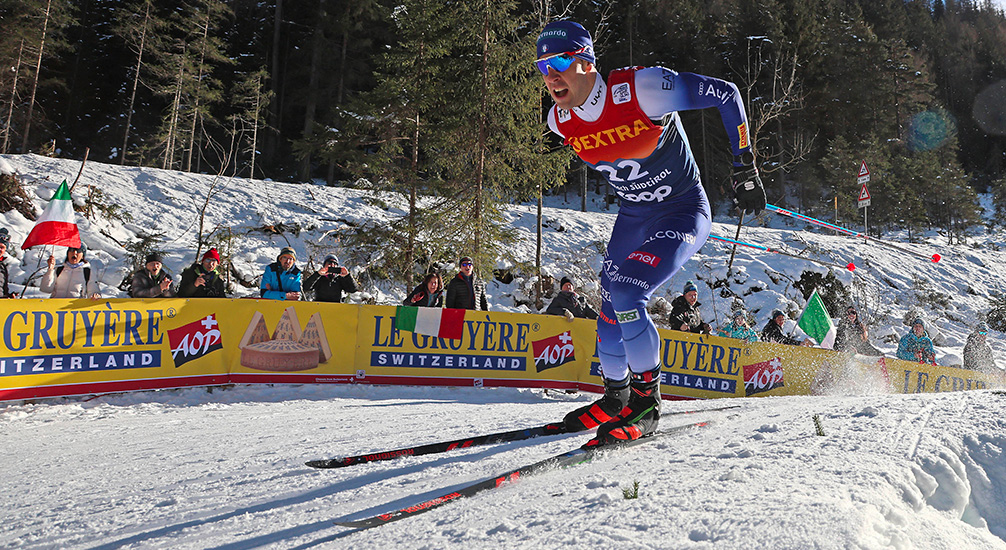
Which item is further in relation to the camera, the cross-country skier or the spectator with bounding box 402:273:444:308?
the spectator with bounding box 402:273:444:308

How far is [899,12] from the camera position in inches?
1693

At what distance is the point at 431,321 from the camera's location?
7945mm

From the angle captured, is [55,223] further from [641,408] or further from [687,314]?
[687,314]

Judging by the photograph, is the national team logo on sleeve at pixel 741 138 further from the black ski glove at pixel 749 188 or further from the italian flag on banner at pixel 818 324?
the italian flag on banner at pixel 818 324

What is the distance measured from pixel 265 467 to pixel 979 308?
933 inches

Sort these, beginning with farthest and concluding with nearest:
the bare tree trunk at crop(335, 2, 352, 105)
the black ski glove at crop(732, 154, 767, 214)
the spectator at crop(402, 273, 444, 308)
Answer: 1. the bare tree trunk at crop(335, 2, 352, 105)
2. the spectator at crop(402, 273, 444, 308)
3. the black ski glove at crop(732, 154, 767, 214)

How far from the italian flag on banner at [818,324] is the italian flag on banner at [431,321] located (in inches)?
280

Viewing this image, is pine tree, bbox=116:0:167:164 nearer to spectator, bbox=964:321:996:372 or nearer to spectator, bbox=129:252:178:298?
spectator, bbox=129:252:178:298

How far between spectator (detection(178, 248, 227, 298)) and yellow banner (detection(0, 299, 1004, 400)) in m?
0.56

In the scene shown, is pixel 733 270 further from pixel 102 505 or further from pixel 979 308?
pixel 102 505

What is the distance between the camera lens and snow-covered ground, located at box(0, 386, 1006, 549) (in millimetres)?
1674

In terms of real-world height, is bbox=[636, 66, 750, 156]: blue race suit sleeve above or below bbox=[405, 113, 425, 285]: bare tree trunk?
below

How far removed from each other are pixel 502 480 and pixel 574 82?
2124 millimetres

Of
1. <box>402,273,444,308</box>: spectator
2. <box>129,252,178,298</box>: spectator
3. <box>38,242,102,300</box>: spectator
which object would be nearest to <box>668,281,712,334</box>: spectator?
<box>402,273,444,308</box>: spectator
